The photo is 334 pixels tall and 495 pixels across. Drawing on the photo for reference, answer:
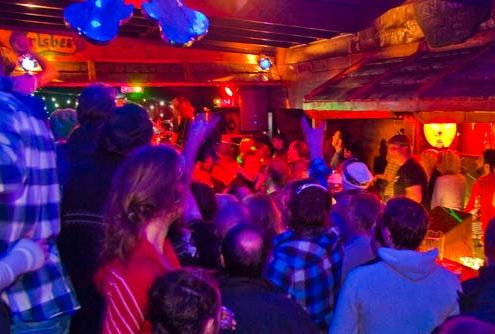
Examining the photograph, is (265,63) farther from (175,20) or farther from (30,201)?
(30,201)

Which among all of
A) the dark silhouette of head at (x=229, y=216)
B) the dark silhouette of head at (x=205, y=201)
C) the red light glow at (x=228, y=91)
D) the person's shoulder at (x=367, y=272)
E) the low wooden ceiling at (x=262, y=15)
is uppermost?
the low wooden ceiling at (x=262, y=15)

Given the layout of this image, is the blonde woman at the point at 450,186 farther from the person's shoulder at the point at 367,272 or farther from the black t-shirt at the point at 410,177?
the person's shoulder at the point at 367,272

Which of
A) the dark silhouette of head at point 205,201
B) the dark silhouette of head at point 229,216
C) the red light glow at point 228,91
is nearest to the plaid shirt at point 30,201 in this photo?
the dark silhouette of head at point 229,216

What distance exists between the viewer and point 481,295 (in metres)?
2.39

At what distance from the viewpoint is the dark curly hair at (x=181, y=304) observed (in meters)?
1.57

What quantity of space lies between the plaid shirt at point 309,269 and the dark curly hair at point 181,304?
Answer: 120 centimetres

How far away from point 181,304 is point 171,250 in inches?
20.8

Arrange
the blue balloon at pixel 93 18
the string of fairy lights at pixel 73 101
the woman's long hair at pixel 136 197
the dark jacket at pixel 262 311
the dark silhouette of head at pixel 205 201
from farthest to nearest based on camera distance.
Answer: the string of fairy lights at pixel 73 101 → the blue balloon at pixel 93 18 → the dark silhouette of head at pixel 205 201 → the dark jacket at pixel 262 311 → the woman's long hair at pixel 136 197

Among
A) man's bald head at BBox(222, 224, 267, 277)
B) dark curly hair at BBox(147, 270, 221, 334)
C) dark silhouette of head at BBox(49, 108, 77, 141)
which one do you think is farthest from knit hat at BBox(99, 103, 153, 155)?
dark silhouette of head at BBox(49, 108, 77, 141)

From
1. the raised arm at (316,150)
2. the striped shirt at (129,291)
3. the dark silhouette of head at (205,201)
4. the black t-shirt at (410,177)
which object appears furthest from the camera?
the black t-shirt at (410,177)

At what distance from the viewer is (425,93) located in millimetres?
5738

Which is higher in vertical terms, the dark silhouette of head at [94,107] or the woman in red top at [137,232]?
the dark silhouette of head at [94,107]

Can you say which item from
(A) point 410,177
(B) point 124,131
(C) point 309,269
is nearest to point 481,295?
(C) point 309,269

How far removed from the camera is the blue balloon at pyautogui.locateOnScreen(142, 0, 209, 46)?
6195 millimetres
